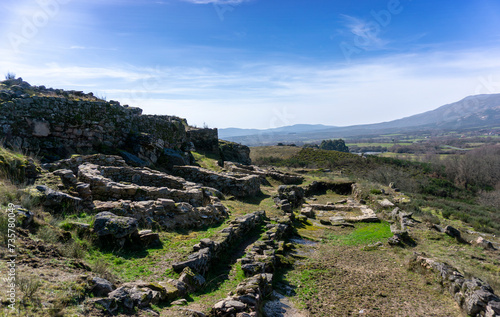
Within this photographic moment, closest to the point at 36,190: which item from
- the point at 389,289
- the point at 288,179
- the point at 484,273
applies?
the point at 389,289

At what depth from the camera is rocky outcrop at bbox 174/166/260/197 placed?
55.6 ft

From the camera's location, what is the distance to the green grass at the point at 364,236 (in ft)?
41.3

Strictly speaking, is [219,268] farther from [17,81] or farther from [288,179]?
[288,179]

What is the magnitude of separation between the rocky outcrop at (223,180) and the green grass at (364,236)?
583 centimetres

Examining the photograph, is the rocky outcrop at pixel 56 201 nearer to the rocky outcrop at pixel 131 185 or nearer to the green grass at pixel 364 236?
the rocky outcrop at pixel 131 185

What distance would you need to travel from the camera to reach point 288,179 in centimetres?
2686

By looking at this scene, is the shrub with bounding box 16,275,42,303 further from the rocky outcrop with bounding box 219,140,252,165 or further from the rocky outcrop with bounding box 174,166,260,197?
the rocky outcrop with bounding box 219,140,252,165

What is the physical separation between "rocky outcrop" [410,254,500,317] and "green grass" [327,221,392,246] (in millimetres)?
3721

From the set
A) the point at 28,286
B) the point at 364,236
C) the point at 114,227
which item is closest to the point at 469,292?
the point at 364,236

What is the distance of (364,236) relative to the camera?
13352 millimetres

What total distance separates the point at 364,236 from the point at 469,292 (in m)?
6.26

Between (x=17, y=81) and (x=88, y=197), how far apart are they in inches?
526

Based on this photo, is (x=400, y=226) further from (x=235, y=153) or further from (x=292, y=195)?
(x=235, y=153)

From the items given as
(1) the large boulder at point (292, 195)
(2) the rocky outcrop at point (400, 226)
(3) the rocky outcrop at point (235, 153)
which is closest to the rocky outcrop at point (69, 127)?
(1) the large boulder at point (292, 195)
